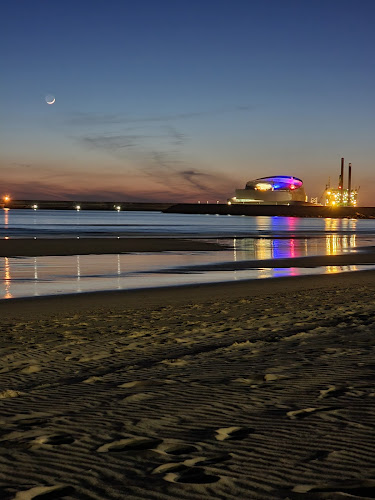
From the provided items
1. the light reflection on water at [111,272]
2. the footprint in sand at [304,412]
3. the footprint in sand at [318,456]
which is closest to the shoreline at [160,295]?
the light reflection on water at [111,272]

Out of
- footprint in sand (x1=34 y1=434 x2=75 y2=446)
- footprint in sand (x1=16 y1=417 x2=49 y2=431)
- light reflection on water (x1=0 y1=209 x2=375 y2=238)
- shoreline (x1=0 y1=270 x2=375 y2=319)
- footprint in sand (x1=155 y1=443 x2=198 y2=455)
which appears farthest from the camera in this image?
light reflection on water (x1=0 y1=209 x2=375 y2=238)

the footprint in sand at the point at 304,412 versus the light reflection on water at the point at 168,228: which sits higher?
the light reflection on water at the point at 168,228

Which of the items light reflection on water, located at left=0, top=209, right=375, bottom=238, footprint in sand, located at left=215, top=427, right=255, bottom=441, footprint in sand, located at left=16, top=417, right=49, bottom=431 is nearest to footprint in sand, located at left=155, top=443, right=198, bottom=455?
footprint in sand, located at left=215, top=427, right=255, bottom=441

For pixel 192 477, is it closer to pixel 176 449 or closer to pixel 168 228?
pixel 176 449

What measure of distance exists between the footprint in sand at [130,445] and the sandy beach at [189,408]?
0.01m

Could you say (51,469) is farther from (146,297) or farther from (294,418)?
(146,297)

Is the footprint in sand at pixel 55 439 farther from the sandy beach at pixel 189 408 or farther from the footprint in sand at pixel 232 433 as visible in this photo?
the footprint in sand at pixel 232 433

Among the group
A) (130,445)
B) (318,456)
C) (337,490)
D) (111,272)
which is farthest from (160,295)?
(337,490)

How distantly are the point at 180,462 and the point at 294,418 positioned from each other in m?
1.24

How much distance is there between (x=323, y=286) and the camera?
1698cm

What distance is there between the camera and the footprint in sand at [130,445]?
14.2 ft

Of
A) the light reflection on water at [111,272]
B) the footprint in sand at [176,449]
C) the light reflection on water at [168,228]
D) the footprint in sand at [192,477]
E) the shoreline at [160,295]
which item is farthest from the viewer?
the light reflection on water at [168,228]

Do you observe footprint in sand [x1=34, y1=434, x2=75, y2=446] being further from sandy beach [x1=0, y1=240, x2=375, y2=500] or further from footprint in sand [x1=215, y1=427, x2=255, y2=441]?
footprint in sand [x1=215, y1=427, x2=255, y2=441]

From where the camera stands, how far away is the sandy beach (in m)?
3.78
